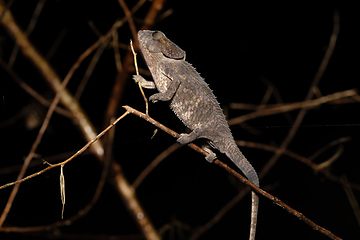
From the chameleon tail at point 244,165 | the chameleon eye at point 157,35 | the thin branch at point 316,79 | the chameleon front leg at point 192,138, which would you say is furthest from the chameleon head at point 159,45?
the thin branch at point 316,79

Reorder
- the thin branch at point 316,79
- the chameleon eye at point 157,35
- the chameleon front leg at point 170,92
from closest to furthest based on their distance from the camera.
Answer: the chameleon eye at point 157,35 < the chameleon front leg at point 170,92 < the thin branch at point 316,79

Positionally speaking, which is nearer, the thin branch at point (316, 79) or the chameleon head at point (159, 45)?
the chameleon head at point (159, 45)

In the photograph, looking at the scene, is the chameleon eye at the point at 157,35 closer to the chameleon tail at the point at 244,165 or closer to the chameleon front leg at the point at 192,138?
the chameleon front leg at the point at 192,138

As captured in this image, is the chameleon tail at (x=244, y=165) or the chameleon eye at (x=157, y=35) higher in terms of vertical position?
the chameleon eye at (x=157, y=35)

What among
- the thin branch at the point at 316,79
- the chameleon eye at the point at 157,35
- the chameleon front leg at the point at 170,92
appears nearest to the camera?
the chameleon eye at the point at 157,35

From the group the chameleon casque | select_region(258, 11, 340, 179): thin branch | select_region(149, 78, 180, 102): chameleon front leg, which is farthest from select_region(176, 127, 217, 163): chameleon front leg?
select_region(258, 11, 340, 179): thin branch

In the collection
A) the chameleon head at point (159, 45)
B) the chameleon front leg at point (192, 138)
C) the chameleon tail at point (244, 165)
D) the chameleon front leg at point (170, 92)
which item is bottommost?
the chameleon tail at point (244, 165)

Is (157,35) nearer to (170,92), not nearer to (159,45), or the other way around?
(159,45)

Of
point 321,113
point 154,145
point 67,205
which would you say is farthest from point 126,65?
point 321,113

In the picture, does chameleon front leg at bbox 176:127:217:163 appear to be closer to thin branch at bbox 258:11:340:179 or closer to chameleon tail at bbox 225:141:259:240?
chameleon tail at bbox 225:141:259:240
